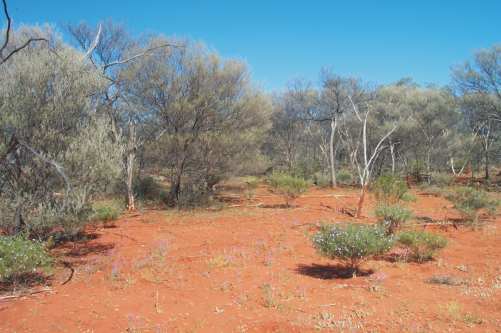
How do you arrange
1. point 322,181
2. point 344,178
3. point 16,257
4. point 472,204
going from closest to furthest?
1. point 16,257
2. point 472,204
3. point 322,181
4. point 344,178

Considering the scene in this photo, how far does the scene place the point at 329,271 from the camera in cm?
834

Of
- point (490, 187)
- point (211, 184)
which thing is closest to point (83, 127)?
point (211, 184)

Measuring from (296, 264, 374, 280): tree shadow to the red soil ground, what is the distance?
4 centimetres

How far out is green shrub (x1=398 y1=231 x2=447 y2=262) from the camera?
Result: 8.70 meters

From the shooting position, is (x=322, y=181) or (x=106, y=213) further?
(x=322, y=181)

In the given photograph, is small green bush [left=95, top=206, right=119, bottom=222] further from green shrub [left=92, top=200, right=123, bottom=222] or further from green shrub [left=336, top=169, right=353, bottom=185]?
green shrub [left=336, top=169, right=353, bottom=185]

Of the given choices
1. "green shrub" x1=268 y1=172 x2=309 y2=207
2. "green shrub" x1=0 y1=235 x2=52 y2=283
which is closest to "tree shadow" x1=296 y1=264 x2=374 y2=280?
"green shrub" x1=0 y1=235 x2=52 y2=283

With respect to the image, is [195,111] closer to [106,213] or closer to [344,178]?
[106,213]

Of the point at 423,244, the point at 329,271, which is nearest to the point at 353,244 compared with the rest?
the point at 329,271

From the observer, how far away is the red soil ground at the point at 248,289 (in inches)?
215

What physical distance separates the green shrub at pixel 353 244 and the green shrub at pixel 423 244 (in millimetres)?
984

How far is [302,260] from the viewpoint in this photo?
904 centimetres

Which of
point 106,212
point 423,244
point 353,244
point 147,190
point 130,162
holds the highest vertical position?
point 130,162

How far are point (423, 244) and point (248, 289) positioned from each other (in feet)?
13.2
